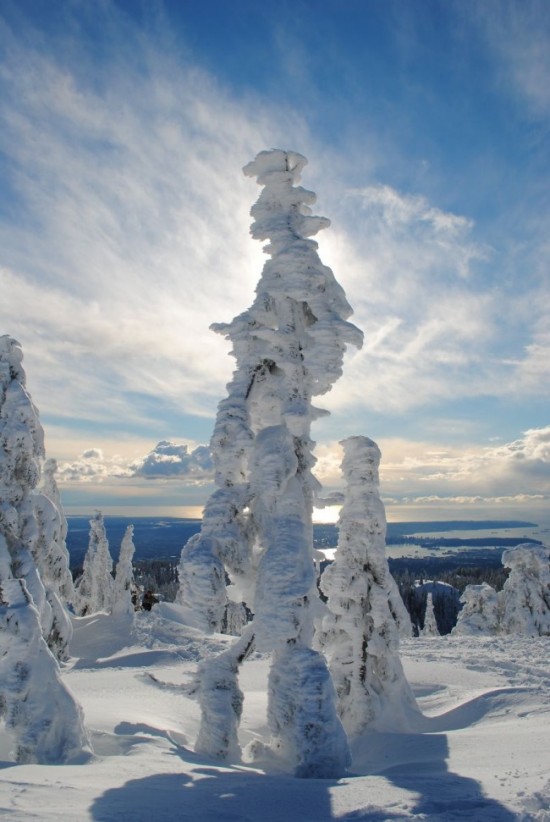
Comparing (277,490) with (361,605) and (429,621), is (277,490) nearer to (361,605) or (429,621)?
(361,605)

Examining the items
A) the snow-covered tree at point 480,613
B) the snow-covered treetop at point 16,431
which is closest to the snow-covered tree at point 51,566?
the snow-covered treetop at point 16,431

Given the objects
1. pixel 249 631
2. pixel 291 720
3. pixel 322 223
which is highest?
pixel 322 223

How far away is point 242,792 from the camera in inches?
266

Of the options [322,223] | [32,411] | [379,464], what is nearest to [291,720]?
[379,464]

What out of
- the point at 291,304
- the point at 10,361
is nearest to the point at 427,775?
the point at 291,304

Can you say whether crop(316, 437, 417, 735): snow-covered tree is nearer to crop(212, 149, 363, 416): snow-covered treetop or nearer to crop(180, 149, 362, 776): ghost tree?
crop(180, 149, 362, 776): ghost tree

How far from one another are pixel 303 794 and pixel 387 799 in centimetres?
101

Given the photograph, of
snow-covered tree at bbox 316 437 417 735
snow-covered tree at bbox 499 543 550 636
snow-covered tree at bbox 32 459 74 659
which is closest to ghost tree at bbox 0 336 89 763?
snow-covered tree at bbox 316 437 417 735

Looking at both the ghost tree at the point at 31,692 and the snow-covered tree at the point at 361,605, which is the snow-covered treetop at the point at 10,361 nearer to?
the ghost tree at the point at 31,692

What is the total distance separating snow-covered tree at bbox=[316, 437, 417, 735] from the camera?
46.1 ft

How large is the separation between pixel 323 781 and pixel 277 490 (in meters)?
4.39

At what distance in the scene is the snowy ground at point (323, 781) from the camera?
589 cm

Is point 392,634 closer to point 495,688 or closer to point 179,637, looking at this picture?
point 495,688

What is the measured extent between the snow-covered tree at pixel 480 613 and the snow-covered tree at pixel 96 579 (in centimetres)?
2449
